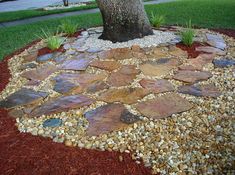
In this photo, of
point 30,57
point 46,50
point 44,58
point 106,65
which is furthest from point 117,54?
point 30,57

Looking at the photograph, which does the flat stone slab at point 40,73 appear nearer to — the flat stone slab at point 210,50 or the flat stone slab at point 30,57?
the flat stone slab at point 30,57

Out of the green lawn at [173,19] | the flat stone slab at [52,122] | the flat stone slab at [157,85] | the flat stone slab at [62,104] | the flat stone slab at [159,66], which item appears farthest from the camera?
the green lawn at [173,19]

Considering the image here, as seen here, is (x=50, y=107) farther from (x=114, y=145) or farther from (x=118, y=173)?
(x=118, y=173)

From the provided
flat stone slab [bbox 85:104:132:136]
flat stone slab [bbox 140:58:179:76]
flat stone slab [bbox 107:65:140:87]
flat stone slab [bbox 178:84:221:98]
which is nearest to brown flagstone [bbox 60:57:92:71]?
flat stone slab [bbox 107:65:140:87]

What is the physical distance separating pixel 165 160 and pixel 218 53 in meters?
2.48

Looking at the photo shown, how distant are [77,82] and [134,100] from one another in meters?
0.85

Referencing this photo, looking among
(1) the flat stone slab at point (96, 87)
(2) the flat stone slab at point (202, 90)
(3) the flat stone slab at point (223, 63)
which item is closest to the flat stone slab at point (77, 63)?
(1) the flat stone slab at point (96, 87)

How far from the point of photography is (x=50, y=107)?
319 cm

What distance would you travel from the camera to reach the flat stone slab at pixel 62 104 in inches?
123

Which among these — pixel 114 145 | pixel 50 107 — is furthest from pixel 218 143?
pixel 50 107

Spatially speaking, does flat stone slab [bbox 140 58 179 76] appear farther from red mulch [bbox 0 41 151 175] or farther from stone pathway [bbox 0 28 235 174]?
red mulch [bbox 0 41 151 175]

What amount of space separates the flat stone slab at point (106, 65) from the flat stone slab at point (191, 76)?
0.83 metres

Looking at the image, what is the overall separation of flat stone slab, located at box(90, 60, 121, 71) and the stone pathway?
0.01 metres

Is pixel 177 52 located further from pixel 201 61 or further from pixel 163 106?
pixel 163 106
